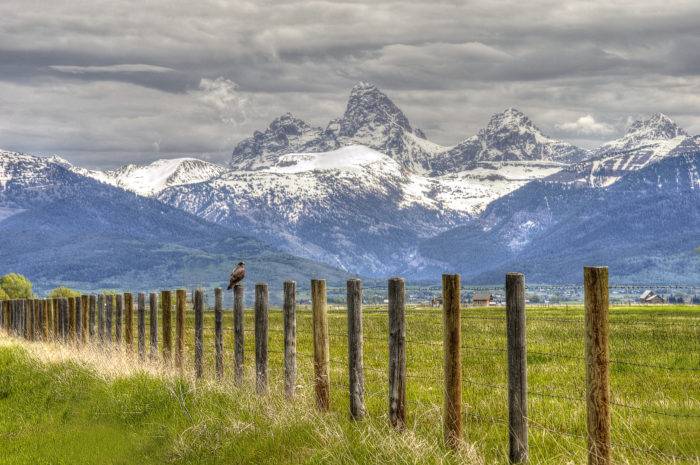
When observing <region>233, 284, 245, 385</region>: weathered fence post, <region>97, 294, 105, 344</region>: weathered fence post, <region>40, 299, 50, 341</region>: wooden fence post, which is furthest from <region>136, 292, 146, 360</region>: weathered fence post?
<region>40, 299, 50, 341</region>: wooden fence post

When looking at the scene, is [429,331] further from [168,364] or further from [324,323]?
[324,323]

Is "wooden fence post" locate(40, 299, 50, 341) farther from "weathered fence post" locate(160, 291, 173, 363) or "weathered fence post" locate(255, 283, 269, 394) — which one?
"weathered fence post" locate(255, 283, 269, 394)

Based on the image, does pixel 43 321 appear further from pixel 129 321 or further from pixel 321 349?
pixel 321 349

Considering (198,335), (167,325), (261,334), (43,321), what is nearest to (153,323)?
(167,325)

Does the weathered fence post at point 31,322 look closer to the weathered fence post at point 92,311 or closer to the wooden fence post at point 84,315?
the wooden fence post at point 84,315

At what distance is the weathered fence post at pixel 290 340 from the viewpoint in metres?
17.1

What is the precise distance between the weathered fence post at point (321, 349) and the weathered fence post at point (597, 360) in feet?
20.3

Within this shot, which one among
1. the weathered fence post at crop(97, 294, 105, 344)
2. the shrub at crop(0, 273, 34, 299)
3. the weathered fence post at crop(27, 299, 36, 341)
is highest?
the weathered fence post at crop(97, 294, 105, 344)

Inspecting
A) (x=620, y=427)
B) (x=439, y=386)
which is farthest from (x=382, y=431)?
(x=439, y=386)

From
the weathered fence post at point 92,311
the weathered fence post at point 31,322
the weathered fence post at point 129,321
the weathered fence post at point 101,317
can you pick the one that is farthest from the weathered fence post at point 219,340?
the weathered fence post at point 31,322

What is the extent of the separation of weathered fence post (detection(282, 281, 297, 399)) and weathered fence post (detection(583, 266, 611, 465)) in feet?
23.7

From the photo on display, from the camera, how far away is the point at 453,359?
12867mm

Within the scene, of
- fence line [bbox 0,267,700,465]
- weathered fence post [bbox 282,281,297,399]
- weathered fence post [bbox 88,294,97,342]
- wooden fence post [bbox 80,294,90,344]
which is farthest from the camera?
wooden fence post [bbox 80,294,90,344]

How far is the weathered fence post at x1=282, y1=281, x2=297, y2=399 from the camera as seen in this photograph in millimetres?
17094
